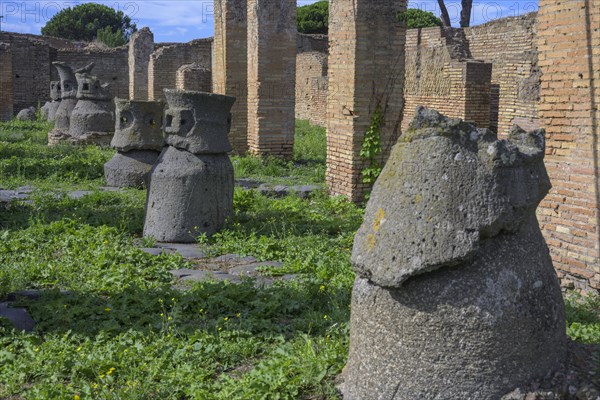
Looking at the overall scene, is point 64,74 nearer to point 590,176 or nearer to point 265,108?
point 265,108

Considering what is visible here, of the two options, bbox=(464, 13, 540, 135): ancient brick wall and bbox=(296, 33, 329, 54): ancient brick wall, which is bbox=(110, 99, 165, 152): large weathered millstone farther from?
bbox=(296, 33, 329, 54): ancient brick wall

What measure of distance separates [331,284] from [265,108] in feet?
26.2

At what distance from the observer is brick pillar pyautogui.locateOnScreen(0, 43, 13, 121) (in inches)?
958

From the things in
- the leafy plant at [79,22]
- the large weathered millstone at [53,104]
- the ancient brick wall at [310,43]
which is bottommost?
the large weathered millstone at [53,104]

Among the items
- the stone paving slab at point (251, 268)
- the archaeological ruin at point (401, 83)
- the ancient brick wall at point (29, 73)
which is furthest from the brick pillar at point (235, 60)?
the ancient brick wall at point (29, 73)

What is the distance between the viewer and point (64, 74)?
19422 millimetres

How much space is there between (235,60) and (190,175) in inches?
281

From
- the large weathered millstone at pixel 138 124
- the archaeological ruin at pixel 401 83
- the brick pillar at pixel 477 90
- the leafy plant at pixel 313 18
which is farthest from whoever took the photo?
the leafy plant at pixel 313 18

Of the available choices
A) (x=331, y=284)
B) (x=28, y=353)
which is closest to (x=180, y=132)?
(x=331, y=284)

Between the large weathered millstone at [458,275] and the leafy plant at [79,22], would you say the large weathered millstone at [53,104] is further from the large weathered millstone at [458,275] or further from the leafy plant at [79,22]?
the leafy plant at [79,22]

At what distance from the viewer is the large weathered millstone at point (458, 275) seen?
306 centimetres

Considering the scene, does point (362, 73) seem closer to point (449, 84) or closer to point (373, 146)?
point (373, 146)

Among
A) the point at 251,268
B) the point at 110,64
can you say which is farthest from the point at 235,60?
the point at 110,64

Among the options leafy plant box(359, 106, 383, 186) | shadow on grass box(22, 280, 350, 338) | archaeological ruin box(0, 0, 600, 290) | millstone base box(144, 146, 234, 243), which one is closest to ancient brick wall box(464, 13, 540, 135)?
archaeological ruin box(0, 0, 600, 290)
